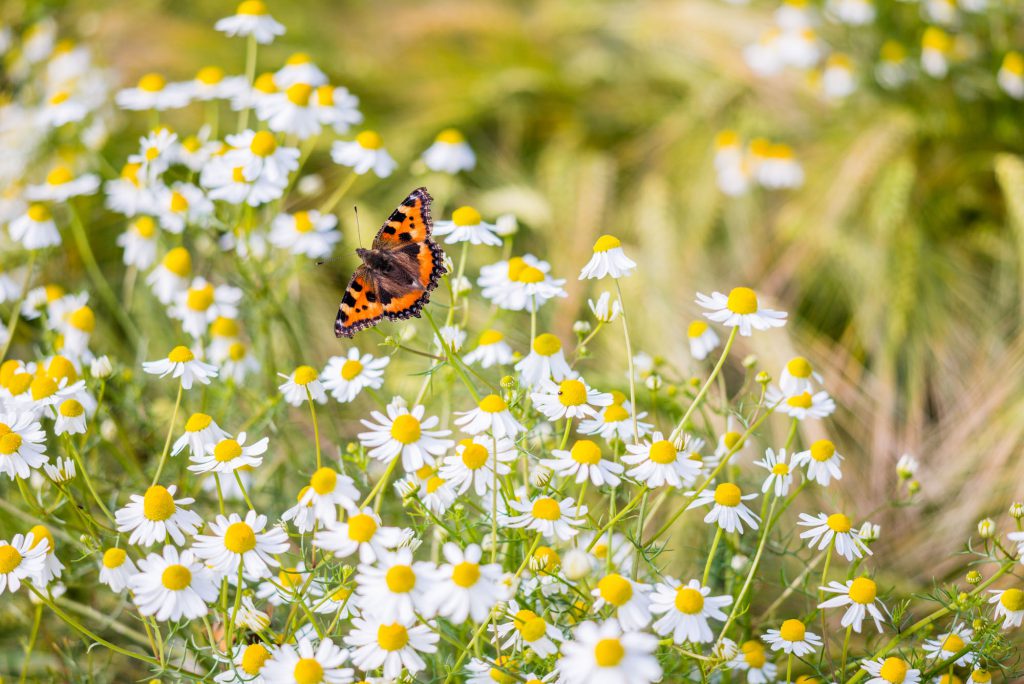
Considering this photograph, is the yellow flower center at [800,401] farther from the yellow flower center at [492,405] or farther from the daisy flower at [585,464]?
the yellow flower center at [492,405]

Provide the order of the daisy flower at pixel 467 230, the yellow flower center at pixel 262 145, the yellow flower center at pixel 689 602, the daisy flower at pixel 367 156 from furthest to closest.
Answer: the daisy flower at pixel 367 156, the yellow flower center at pixel 262 145, the daisy flower at pixel 467 230, the yellow flower center at pixel 689 602

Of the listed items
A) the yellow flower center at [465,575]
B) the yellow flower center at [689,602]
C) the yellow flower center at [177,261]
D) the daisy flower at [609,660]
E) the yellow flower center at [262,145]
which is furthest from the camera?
the yellow flower center at [177,261]

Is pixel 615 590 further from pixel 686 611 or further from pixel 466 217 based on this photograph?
pixel 466 217

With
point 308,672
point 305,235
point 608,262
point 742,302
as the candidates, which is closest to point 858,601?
point 742,302

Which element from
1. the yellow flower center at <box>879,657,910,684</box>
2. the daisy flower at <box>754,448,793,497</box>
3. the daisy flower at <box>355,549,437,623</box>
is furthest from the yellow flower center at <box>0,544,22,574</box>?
the yellow flower center at <box>879,657,910,684</box>

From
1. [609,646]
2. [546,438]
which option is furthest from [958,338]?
[609,646]

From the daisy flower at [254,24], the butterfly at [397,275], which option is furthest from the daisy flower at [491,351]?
the daisy flower at [254,24]

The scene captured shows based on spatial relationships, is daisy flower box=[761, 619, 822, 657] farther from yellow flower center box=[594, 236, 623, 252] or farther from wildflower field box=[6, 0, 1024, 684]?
yellow flower center box=[594, 236, 623, 252]
